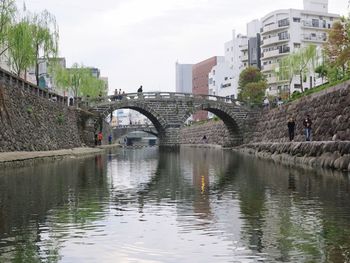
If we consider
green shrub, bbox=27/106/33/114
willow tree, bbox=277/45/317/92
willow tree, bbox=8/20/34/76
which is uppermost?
willow tree, bbox=277/45/317/92

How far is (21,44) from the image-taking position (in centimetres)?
4497

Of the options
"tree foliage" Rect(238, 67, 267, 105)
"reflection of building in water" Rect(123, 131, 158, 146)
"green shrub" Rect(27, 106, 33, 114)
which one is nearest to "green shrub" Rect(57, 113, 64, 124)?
"green shrub" Rect(27, 106, 33, 114)

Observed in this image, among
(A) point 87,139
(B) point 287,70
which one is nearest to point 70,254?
(A) point 87,139

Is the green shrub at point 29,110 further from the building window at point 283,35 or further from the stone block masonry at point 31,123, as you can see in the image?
the building window at point 283,35

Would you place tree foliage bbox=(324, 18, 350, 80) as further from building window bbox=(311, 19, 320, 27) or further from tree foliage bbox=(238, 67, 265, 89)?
building window bbox=(311, 19, 320, 27)

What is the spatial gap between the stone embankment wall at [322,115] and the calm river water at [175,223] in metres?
13.7

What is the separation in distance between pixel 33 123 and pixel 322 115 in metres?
19.0

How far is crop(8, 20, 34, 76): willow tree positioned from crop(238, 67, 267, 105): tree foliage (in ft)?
134

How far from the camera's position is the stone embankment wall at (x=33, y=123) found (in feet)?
97.8

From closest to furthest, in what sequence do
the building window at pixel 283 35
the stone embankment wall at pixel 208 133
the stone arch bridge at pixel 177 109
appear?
the stone arch bridge at pixel 177 109, the stone embankment wall at pixel 208 133, the building window at pixel 283 35

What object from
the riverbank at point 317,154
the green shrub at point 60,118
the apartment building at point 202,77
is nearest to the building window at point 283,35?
the apartment building at point 202,77

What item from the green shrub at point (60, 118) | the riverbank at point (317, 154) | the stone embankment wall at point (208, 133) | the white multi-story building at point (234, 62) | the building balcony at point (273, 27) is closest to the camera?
the riverbank at point (317, 154)

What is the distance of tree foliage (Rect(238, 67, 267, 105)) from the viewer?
83.2 m

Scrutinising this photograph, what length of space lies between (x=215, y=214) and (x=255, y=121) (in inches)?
2319
